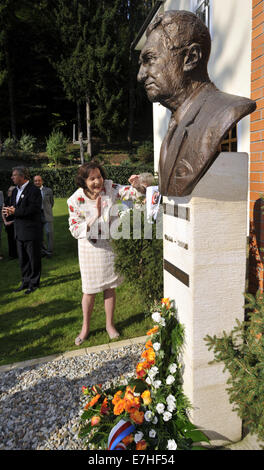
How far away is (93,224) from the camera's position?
10.9 feet

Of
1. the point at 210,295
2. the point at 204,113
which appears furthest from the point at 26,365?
the point at 204,113

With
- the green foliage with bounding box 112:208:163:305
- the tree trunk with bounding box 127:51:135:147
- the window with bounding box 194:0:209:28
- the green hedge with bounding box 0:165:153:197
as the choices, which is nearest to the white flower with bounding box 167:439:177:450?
the green foliage with bounding box 112:208:163:305

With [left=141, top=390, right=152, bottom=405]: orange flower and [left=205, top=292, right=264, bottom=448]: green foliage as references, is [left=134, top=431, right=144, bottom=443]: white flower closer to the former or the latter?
[left=141, top=390, right=152, bottom=405]: orange flower

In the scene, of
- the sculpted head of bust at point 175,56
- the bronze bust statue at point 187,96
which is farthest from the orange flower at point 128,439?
the sculpted head of bust at point 175,56

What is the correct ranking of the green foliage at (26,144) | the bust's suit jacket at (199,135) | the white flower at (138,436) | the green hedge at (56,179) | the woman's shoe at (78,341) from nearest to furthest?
the bust's suit jacket at (199,135)
the white flower at (138,436)
the woman's shoe at (78,341)
the green hedge at (56,179)
the green foliage at (26,144)

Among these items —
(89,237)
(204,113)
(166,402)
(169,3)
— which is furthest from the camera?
(169,3)

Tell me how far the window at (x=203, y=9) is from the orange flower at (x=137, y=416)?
27.7ft

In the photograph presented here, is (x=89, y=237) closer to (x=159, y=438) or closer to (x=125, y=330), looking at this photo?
(x=125, y=330)

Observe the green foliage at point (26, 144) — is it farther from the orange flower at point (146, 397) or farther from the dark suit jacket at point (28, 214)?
the orange flower at point (146, 397)

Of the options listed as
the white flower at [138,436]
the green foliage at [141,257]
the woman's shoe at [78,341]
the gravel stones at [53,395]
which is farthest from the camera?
the woman's shoe at [78,341]

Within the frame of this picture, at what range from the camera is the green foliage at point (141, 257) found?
10.5 ft

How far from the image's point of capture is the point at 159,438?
6.66 ft

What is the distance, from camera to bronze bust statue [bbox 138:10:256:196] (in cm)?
177

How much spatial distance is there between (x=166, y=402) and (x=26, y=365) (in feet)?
6.27
